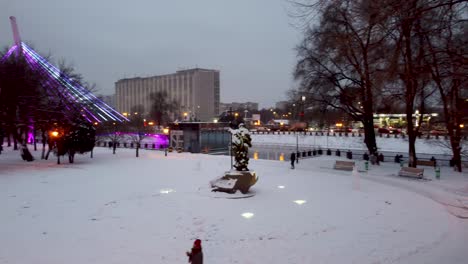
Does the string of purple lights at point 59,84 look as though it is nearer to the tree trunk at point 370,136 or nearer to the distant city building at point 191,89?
the tree trunk at point 370,136

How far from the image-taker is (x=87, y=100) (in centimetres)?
3566

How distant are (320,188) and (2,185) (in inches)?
666

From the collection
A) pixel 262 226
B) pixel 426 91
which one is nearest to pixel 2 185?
pixel 262 226

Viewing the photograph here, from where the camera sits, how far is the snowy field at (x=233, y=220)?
8938mm

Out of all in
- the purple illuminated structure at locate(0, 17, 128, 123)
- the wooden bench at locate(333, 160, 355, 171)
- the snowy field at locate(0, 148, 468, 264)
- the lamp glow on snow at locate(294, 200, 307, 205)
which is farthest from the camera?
the purple illuminated structure at locate(0, 17, 128, 123)

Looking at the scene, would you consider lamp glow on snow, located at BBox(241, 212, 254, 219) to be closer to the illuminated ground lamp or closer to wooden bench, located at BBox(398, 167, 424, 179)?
wooden bench, located at BBox(398, 167, 424, 179)

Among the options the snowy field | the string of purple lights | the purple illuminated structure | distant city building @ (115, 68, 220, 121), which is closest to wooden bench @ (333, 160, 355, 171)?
the snowy field

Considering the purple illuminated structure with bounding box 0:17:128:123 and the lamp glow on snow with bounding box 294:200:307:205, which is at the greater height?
the purple illuminated structure with bounding box 0:17:128:123

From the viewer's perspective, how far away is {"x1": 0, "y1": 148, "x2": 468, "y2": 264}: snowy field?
8938 mm

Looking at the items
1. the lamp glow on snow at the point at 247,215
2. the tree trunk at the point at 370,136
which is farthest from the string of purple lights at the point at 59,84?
the tree trunk at the point at 370,136

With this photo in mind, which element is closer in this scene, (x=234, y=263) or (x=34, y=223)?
(x=234, y=263)

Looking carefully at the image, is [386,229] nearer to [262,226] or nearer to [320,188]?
[262,226]

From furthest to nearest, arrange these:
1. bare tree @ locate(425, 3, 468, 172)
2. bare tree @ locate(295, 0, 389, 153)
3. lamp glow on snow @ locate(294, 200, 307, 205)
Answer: bare tree @ locate(295, 0, 389, 153), lamp glow on snow @ locate(294, 200, 307, 205), bare tree @ locate(425, 3, 468, 172)

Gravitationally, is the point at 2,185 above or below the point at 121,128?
below
